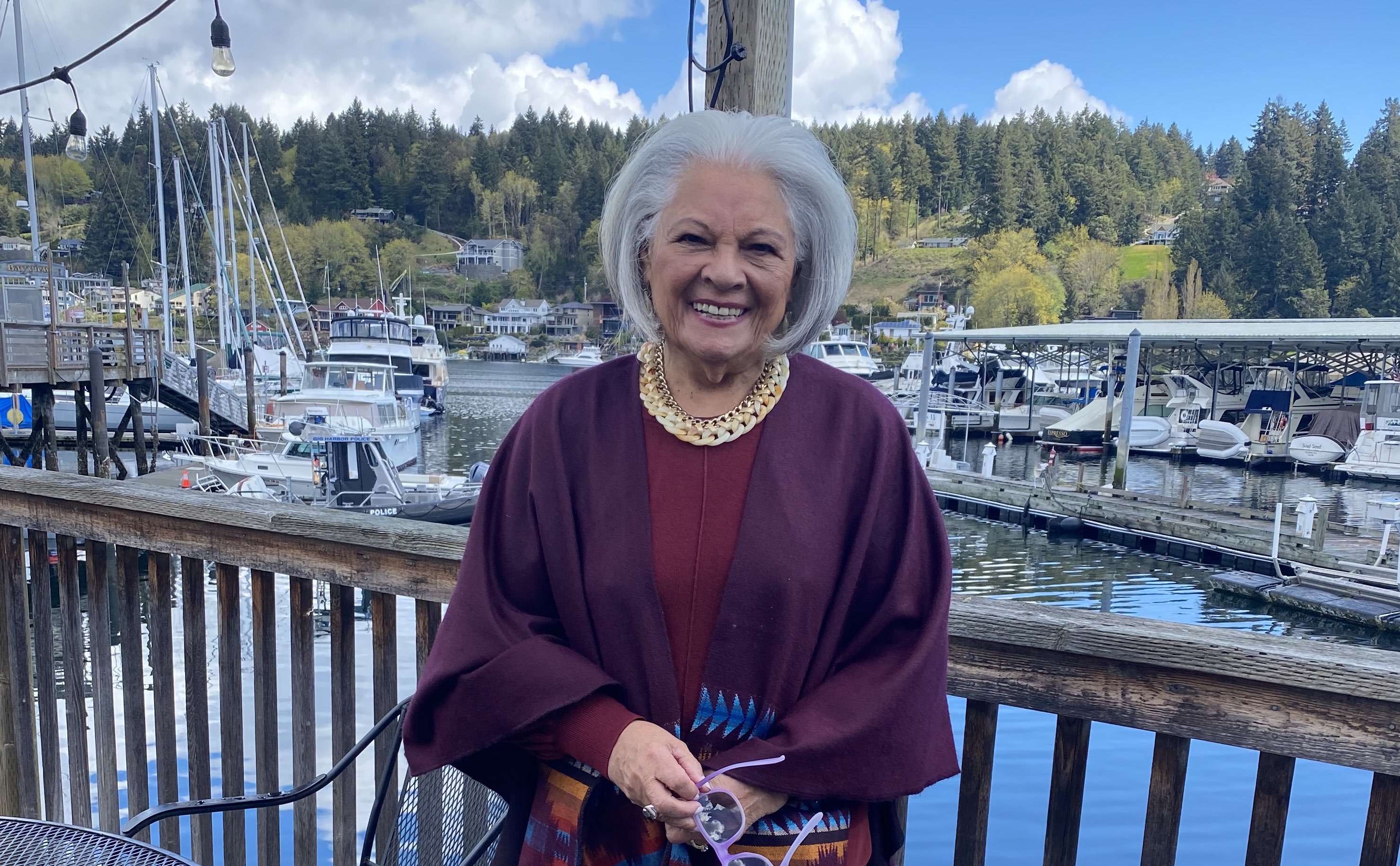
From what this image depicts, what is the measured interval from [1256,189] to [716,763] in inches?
3048

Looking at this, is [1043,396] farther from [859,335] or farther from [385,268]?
[385,268]

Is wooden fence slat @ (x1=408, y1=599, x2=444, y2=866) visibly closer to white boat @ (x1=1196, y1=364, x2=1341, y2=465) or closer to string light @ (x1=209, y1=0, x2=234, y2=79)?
string light @ (x1=209, y1=0, x2=234, y2=79)

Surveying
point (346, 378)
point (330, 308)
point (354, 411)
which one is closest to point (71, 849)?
point (354, 411)

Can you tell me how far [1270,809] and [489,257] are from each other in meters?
102

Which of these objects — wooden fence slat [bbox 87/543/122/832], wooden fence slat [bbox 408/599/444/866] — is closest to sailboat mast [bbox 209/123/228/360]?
wooden fence slat [bbox 87/543/122/832]

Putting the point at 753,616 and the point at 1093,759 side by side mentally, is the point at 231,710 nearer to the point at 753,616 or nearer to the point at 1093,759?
the point at 753,616

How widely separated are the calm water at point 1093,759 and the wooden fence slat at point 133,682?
88cm

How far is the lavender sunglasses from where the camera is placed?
118 cm

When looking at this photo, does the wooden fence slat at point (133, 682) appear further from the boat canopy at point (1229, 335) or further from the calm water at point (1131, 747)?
the boat canopy at point (1229, 335)

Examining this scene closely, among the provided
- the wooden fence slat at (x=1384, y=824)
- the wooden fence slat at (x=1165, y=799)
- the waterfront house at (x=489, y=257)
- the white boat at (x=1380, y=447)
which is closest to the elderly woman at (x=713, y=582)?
the wooden fence slat at (x=1165, y=799)

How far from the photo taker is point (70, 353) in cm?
1538

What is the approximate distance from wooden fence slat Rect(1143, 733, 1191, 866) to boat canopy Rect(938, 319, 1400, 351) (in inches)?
860

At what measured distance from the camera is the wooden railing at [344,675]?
1259 mm

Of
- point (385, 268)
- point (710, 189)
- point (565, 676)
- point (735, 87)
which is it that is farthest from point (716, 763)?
point (385, 268)
